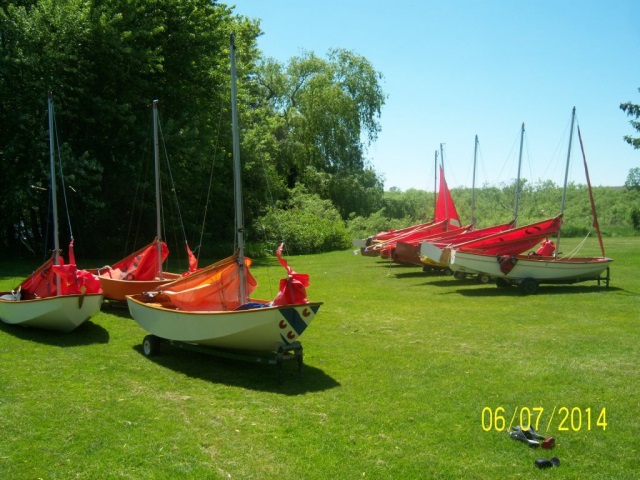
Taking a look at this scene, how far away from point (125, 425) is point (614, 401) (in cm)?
600

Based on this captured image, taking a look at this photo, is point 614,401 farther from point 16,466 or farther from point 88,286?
point 88,286

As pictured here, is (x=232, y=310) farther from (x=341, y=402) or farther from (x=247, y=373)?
(x=341, y=402)

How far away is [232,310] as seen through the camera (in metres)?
9.69

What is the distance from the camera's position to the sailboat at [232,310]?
29.0 ft

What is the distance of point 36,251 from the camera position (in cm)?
2758

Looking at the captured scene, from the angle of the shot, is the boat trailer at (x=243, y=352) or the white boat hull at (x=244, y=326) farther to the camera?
the boat trailer at (x=243, y=352)

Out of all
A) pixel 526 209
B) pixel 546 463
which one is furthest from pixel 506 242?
pixel 526 209

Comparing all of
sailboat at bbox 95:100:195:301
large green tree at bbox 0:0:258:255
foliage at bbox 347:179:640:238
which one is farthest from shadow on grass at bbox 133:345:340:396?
foliage at bbox 347:179:640:238

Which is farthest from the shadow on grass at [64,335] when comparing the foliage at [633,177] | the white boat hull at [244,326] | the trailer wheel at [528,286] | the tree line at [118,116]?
the foliage at [633,177]

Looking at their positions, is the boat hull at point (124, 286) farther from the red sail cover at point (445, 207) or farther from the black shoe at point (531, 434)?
the red sail cover at point (445, 207)

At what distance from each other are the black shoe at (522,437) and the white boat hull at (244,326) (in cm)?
330

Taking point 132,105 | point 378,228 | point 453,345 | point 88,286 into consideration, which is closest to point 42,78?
point 132,105

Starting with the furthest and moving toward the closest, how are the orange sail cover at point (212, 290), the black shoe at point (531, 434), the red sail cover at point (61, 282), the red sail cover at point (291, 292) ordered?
the red sail cover at point (61, 282)
the orange sail cover at point (212, 290)
the red sail cover at point (291, 292)
the black shoe at point (531, 434)

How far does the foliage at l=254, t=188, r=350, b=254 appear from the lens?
33.4 metres
